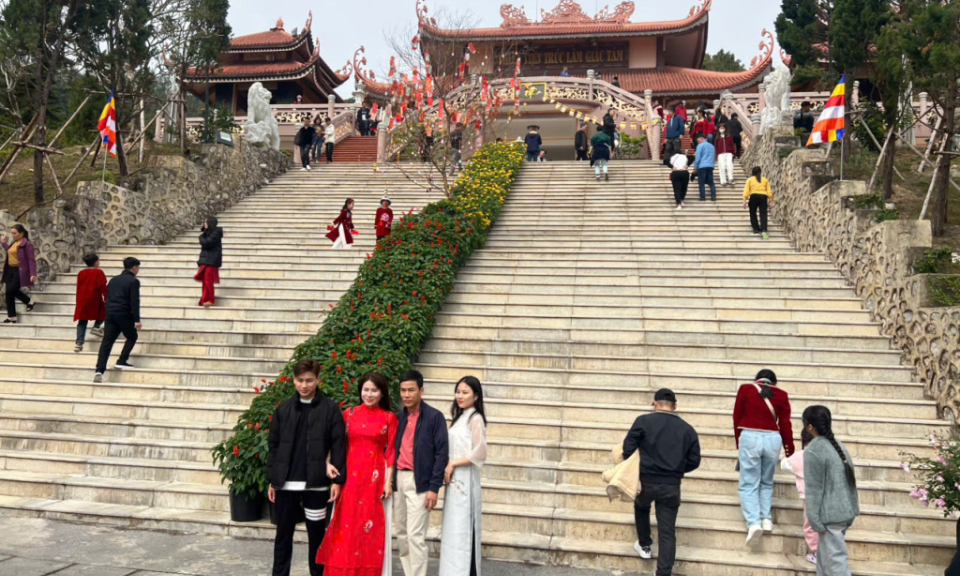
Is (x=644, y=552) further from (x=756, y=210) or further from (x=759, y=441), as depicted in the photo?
(x=756, y=210)

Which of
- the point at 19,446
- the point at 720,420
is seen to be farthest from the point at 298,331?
the point at 720,420

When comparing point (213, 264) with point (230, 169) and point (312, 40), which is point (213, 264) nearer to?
point (230, 169)

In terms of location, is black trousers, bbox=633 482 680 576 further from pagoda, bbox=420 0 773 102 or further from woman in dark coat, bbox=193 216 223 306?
pagoda, bbox=420 0 773 102

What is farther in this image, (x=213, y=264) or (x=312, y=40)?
(x=312, y=40)

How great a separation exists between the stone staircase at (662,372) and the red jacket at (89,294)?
3.78 metres

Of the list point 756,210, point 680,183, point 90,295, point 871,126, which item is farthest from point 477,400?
point 871,126

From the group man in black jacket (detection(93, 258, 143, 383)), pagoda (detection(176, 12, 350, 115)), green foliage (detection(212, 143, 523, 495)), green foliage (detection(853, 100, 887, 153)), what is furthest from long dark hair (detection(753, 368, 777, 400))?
pagoda (detection(176, 12, 350, 115))

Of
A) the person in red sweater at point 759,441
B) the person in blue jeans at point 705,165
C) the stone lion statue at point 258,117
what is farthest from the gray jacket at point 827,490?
the stone lion statue at point 258,117

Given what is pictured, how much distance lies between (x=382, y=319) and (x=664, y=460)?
4005mm

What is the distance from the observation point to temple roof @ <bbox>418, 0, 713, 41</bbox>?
2944cm

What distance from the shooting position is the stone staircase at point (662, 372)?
5.75 meters

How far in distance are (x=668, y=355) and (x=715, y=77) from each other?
Answer: 73.5 ft

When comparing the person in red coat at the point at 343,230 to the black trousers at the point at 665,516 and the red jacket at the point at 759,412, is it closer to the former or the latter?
the red jacket at the point at 759,412

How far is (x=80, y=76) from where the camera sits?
59.6 ft
